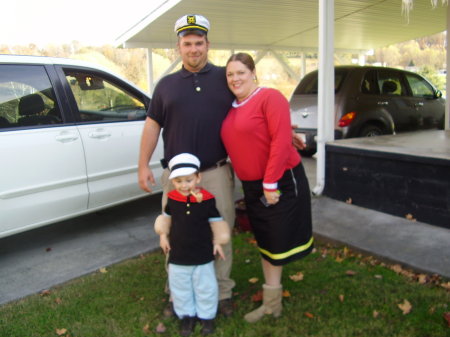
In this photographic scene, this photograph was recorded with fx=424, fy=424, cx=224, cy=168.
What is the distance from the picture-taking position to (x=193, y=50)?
2633mm

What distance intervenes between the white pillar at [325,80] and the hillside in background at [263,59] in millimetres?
8052

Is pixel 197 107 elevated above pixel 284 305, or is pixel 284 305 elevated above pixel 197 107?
pixel 197 107

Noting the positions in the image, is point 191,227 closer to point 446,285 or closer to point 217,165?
point 217,165

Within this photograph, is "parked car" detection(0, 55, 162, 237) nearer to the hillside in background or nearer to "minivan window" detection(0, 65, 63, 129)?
"minivan window" detection(0, 65, 63, 129)

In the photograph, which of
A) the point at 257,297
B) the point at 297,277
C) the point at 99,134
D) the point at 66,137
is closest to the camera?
the point at 257,297

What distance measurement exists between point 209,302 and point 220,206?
62 centimetres

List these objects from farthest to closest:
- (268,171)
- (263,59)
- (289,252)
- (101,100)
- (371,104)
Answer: (263,59) → (371,104) → (101,100) → (289,252) → (268,171)

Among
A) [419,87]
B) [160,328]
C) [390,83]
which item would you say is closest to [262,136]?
[160,328]

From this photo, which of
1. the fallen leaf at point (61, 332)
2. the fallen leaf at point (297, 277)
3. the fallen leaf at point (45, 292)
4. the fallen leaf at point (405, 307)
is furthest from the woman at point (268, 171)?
the fallen leaf at point (45, 292)

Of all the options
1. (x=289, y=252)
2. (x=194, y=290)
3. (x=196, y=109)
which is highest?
(x=196, y=109)

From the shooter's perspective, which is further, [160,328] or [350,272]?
[350,272]

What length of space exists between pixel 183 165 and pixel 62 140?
1846 millimetres

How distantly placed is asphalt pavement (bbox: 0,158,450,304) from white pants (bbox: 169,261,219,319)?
1277mm

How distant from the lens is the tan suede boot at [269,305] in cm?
279
